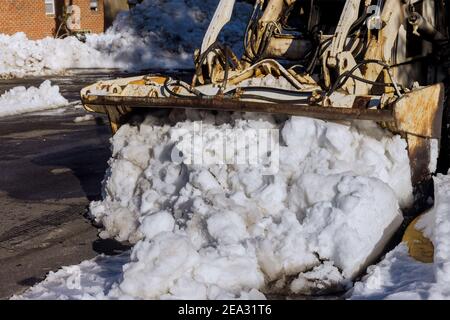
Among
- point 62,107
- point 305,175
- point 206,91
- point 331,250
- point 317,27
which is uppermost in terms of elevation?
point 317,27

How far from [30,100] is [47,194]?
8.41 m

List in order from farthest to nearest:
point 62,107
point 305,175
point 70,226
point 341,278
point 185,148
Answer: point 62,107 → point 70,226 → point 185,148 → point 305,175 → point 341,278

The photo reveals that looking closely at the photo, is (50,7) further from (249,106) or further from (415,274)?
(415,274)

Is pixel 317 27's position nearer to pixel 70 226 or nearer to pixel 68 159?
pixel 70 226

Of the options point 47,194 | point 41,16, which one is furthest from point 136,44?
point 47,194

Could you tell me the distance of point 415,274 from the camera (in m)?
4.95

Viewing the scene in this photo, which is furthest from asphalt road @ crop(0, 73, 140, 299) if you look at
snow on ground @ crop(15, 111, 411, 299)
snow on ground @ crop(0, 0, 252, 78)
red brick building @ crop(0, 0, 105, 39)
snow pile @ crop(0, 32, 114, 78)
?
red brick building @ crop(0, 0, 105, 39)

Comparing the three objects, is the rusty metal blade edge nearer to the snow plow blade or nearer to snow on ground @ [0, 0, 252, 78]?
the snow plow blade

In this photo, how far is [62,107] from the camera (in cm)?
1574

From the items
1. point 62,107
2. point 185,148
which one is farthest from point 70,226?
point 62,107

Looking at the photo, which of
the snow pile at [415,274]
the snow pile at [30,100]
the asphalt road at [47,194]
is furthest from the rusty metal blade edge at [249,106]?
the snow pile at [30,100]

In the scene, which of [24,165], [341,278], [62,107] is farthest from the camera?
[62,107]

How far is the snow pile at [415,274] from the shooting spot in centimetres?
455
